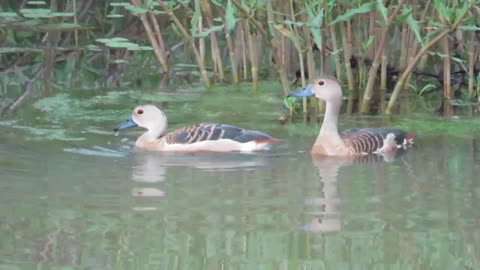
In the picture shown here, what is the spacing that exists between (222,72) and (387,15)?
107 inches

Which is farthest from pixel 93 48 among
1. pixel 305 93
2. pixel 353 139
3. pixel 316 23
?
pixel 353 139

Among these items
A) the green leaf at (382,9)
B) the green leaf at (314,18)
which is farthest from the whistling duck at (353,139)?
the green leaf at (382,9)

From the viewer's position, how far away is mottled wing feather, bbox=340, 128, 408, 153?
1006cm

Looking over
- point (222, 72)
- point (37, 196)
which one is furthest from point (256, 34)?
point (37, 196)

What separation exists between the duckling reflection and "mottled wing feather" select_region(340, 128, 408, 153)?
7cm

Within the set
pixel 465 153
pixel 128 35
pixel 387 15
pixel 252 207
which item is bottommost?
pixel 252 207

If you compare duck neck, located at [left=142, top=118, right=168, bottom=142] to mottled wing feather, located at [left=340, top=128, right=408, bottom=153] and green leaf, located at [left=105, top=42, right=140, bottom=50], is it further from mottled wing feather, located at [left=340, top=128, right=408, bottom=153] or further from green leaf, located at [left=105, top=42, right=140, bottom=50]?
green leaf, located at [left=105, top=42, right=140, bottom=50]

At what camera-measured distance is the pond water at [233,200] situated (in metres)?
6.73

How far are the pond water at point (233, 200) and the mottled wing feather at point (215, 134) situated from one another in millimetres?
165

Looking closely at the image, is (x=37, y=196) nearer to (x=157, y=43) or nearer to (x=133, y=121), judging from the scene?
(x=133, y=121)

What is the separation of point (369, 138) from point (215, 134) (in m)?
1.09

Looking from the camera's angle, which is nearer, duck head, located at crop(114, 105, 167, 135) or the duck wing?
the duck wing

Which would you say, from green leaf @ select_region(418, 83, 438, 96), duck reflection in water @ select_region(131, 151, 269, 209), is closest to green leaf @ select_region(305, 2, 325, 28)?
duck reflection in water @ select_region(131, 151, 269, 209)

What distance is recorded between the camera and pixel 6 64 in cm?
1445
